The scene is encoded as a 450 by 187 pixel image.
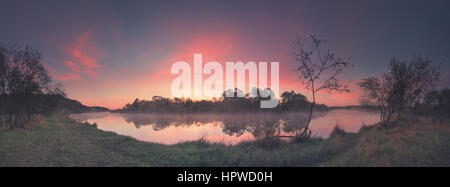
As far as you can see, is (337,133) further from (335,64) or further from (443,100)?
(443,100)

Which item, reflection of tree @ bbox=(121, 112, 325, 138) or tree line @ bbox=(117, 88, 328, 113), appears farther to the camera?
tree line @ bbox=(117, 88, 328, 113)

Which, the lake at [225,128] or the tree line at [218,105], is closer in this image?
the lake at [225,128]

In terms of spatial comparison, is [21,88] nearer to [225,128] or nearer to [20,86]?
[20,86]

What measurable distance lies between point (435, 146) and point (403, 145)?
1352mm

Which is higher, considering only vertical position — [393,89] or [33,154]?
[393,89]

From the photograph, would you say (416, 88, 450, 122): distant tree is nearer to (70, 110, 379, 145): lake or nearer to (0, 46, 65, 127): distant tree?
(70, 110, 379, 145): lake

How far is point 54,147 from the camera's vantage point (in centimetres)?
871

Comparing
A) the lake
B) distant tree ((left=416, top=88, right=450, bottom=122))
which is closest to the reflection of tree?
the lake

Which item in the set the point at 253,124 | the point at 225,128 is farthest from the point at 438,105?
the point at 225,128

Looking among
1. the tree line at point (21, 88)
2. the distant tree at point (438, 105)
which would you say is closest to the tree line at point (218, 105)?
the distant tree at point (438, 105)

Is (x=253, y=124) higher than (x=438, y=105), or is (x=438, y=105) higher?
(x=438, y=105)

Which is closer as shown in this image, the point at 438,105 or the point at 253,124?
the point at 438,105

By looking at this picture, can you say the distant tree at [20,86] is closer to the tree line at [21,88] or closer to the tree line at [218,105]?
the tree line at [21,88]
